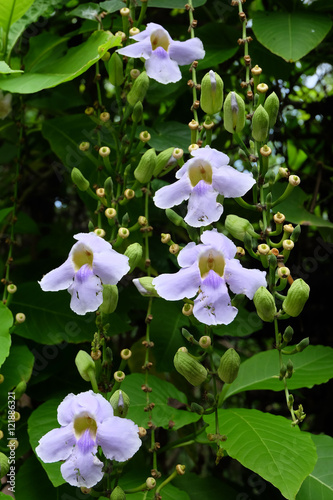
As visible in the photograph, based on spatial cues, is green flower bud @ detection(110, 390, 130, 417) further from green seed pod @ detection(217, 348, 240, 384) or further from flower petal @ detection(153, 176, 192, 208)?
flower petal @ detection(153, 176, 192, 208)

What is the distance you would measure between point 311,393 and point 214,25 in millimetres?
1044

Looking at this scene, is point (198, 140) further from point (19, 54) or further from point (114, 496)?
point (19, 54)

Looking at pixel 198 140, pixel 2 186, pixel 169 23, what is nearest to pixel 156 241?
pixel 198 140

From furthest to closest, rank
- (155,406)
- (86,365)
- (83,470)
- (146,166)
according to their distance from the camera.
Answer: (155,406)
(146,166)
(86,365)
(83,470)

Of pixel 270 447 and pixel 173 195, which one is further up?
pixel 173 195

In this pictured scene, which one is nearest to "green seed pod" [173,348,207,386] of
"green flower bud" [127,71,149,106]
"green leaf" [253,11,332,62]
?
"green flower bud" [127,71,149,106]

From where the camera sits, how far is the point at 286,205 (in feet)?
4.23

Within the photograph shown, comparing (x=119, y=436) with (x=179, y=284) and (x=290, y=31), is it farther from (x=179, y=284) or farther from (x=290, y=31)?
(x=290, y=31)

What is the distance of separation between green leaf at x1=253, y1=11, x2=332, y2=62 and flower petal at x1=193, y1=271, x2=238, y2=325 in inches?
24.6

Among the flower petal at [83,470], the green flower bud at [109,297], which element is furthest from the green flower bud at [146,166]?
the flower petal at [83,470]

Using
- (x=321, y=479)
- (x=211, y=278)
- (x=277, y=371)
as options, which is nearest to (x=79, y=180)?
(x=211, y=278)

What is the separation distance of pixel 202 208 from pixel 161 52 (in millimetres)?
329

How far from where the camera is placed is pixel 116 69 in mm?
1017

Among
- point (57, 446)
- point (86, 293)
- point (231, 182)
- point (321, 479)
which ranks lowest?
point (321, 479)
